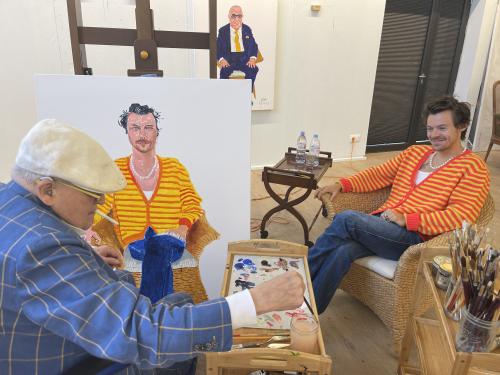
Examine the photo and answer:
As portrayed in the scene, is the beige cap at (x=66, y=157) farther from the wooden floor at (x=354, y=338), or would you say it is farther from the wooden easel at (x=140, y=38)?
the wooden floor at (x=354, y=338)

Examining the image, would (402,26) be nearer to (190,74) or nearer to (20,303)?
(190,74)

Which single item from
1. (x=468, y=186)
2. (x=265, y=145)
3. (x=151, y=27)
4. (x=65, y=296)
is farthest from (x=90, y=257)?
(x=265, y=145)

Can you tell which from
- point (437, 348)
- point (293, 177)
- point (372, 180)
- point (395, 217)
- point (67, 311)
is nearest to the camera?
point (67, 311)

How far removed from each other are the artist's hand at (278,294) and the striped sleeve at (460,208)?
1.03 metres

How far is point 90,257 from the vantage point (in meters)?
0.80

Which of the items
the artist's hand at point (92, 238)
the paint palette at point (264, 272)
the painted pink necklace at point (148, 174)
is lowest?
the paint palette at point (264, 272)

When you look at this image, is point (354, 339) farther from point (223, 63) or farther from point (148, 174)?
point (223, 63)

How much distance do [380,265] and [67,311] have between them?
1.39m

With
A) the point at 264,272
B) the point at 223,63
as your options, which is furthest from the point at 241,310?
the point at 223,63

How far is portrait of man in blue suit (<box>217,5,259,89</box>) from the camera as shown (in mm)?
3553

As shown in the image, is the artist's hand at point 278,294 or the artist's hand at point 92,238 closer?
the artist's hand at point 278,294

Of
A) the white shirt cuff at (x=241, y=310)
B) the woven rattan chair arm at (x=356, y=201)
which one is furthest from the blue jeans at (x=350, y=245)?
the white shirt cuff at (x=241, y=310)

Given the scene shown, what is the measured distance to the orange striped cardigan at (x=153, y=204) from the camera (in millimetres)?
1554

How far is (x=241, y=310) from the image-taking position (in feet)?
2.78
